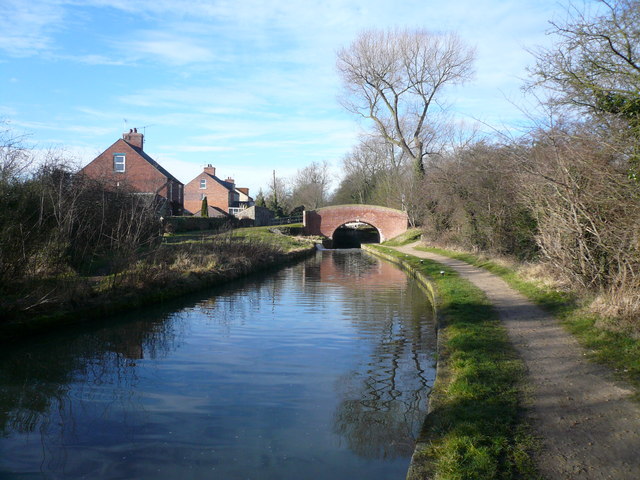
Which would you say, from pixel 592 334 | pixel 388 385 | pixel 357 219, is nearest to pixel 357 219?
pixel 357 219

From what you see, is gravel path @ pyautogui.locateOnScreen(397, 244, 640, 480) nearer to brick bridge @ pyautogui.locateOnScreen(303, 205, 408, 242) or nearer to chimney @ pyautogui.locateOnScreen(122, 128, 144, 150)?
brick bridge @ pyautogui.locateOnScreen(303, 205, 408, 242)

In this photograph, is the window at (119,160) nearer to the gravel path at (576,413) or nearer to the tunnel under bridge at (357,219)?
the tunnel under bridge at (357,219)

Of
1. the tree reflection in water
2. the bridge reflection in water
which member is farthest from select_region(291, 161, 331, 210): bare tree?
the tree reflection in water

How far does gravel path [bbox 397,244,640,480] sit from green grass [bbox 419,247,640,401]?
0.51 ft

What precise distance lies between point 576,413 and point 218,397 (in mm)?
4004

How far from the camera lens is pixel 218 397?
6.61 metres

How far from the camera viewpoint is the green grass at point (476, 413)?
398 cm

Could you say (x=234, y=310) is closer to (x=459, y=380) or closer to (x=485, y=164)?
(x=459, y=380)

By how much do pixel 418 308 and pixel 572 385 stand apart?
7642 millimetres

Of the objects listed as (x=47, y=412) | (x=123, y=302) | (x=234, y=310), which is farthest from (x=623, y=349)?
(x=123, y=302)

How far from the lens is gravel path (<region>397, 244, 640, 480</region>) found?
3.91 metres

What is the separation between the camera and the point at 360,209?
44844mm

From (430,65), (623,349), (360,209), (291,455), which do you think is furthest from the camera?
(360,209)

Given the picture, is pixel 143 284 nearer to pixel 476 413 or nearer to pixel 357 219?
pixel 476 413
